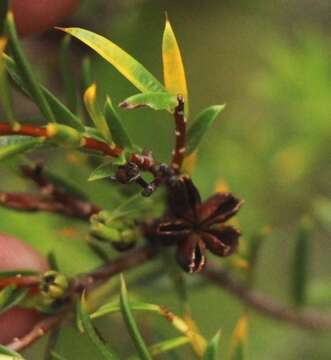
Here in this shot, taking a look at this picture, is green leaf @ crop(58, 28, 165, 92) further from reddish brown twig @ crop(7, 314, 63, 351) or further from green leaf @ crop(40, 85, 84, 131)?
reddish brown twig @ crop(7, 314, 63, 351)

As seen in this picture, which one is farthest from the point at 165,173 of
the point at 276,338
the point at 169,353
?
the point at 276,338

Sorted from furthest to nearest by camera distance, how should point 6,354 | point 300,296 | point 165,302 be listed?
point 165,302 → point 300,296 → point 6,354

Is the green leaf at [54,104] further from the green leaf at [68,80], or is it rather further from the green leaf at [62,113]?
the green leaf at [68,80]

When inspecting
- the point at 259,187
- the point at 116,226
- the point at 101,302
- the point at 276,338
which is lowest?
the point at 276,338

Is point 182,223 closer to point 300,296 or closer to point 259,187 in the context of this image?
point 300,296

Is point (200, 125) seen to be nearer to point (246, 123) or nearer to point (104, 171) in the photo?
point (104, 171)

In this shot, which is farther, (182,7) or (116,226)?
(182,7)

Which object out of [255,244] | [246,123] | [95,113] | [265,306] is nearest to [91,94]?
[95,113]
